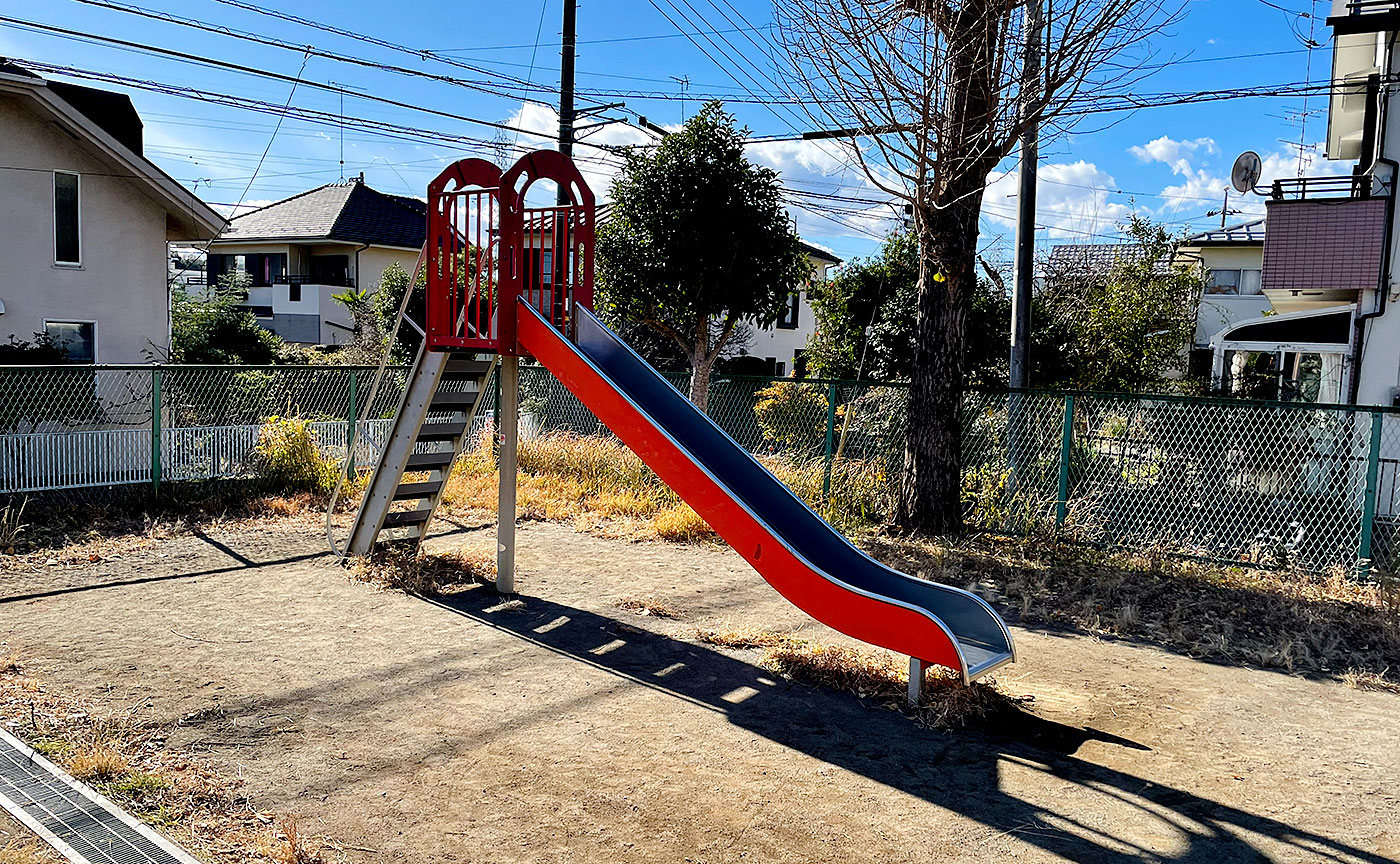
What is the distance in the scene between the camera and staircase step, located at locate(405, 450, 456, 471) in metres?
8.22

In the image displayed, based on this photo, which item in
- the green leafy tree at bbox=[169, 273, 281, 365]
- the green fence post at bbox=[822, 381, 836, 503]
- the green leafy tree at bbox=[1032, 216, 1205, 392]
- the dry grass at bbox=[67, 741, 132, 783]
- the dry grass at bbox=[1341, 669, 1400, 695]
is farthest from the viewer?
the green leafy tree at bbox=[169, 273, 281, 365]

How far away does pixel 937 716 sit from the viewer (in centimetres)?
521

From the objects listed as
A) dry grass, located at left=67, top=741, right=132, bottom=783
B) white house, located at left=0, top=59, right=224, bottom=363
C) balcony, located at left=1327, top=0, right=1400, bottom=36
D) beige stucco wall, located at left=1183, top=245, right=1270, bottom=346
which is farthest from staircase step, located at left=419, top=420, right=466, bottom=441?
beige stucco wall, located at left=1183, top=245, right=1270, bottom=346

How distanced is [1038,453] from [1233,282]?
23.0 m

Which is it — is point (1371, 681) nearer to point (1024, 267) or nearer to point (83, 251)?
point (1024, 267)

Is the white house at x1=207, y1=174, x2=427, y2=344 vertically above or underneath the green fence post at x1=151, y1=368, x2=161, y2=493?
above

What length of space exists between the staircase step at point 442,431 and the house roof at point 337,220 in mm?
23798

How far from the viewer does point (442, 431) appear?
8273mm

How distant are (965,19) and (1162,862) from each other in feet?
24.3

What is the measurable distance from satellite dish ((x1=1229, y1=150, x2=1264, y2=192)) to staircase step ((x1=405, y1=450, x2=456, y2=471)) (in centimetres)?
1146

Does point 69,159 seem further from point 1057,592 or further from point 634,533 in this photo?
point 1057,592

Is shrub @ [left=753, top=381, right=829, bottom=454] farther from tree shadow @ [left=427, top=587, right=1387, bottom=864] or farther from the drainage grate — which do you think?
the drainage grate

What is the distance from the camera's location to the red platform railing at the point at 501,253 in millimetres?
7367

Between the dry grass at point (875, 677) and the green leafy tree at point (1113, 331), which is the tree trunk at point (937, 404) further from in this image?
the green leafy tree at point (1113, 331)
